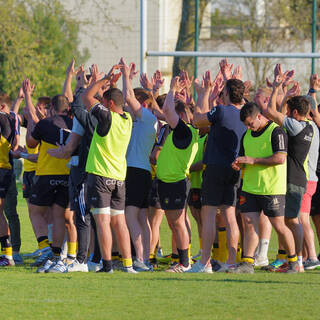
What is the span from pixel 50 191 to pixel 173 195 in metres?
1.63

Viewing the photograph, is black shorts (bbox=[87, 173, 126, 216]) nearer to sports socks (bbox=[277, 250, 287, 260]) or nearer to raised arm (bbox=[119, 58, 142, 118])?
raised arm (bbox=[119, 58, 142, 118])

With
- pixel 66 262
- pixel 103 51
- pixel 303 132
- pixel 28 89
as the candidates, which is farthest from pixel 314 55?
pixel 103 51

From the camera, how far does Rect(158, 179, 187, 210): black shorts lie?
8.59 meters

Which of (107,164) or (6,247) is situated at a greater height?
(107,164)

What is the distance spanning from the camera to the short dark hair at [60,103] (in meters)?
9.02

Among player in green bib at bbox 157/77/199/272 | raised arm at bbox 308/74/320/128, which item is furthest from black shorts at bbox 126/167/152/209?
raised arm at bbox 308/74/320/128

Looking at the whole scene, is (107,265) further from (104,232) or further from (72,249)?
(72,249)

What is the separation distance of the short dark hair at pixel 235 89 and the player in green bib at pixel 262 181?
0.37 metres

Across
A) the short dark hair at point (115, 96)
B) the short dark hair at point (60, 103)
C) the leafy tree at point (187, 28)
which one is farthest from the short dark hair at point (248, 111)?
the leafy tree at point (187, 28)

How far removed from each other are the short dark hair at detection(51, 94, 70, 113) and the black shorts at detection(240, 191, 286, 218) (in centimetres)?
241

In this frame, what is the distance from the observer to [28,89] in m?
9.21

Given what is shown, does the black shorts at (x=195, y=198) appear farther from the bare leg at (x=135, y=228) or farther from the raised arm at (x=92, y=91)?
the raised arm at (x=92, y=91)

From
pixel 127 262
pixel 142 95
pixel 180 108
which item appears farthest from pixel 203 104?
pixel 127 262

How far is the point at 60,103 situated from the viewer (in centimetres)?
903
